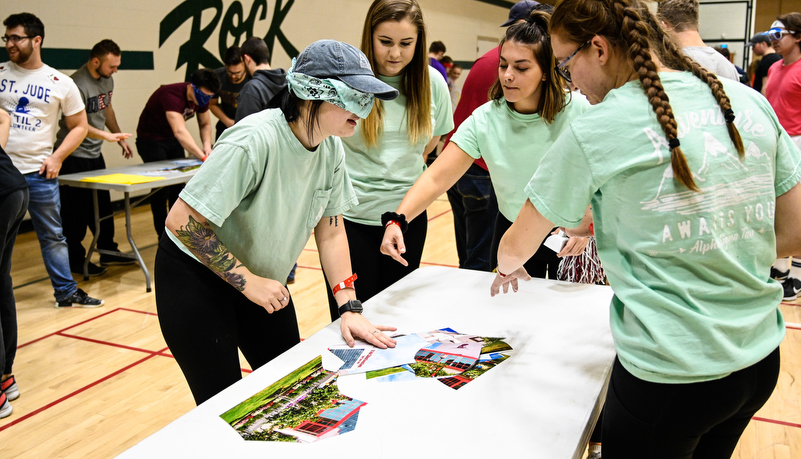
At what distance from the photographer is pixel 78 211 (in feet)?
15.1

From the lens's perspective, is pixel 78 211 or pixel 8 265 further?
pixel 78 211

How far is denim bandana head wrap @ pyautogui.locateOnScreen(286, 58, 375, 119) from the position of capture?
4.56 ft

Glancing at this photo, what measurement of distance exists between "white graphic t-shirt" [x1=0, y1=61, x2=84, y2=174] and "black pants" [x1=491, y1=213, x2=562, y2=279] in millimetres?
3009

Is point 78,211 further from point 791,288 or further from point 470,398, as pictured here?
point 791,288

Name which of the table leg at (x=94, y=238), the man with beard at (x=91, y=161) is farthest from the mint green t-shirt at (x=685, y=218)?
the man with beard at (x=91, y=161)

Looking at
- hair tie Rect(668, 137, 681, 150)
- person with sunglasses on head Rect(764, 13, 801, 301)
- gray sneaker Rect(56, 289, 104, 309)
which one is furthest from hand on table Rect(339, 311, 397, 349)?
person with sunglasses on head Rect(764, 13, 801, 301)

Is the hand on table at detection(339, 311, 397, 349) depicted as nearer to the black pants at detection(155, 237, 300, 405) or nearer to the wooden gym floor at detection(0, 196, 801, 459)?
the black pants at detection(155, 237, 300, 405)

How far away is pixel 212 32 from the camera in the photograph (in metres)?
7.00

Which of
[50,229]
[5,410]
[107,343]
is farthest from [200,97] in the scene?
[5,410]

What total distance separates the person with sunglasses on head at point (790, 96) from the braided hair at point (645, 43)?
358 centimetres

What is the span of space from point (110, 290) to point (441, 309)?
3.23 m

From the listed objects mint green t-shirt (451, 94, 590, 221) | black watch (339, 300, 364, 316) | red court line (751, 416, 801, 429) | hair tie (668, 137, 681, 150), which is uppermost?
hair tie (668, 137, 681, 150)

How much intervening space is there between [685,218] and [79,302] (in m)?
3.84

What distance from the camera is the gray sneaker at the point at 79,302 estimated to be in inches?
152
